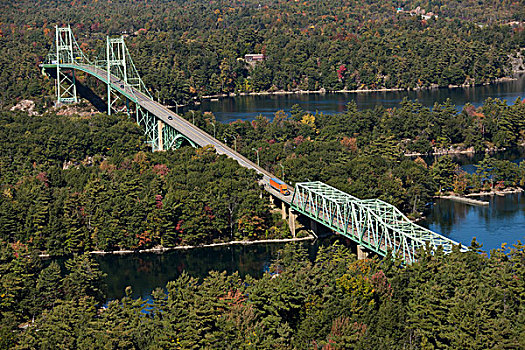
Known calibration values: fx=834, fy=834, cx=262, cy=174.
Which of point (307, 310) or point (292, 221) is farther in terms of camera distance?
point (292, 221)

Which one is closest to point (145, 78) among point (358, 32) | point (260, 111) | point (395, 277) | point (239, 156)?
point (260, 111)

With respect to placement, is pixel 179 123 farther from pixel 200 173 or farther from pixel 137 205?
pixel 137 205

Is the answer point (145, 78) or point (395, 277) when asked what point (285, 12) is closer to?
point (145, 78)

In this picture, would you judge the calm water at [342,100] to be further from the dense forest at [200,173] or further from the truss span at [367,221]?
the truss span at [367,221]

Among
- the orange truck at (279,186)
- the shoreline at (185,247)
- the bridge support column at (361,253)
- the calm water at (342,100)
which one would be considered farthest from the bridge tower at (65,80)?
the bridge support column at (361,253)

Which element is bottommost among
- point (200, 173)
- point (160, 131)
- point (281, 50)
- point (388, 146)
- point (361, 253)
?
point (361, 253)

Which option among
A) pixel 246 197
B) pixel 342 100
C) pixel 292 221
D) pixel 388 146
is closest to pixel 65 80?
pixel 342 100
